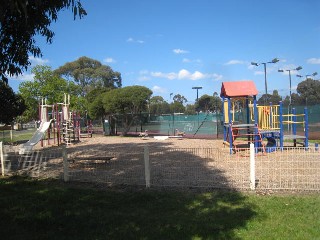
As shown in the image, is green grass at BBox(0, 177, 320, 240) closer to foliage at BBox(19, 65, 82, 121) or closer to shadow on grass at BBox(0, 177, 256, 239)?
shadow on grass at BBox(0, 177, 256, 239)

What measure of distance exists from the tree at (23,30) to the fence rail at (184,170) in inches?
127

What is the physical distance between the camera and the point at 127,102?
2970 cm

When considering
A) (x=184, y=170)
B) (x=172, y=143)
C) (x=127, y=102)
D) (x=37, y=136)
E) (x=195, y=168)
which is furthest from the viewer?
(x=127, y=102)

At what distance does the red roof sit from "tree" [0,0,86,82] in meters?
9.63

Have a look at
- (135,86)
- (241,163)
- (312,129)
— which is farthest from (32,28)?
(135,86)

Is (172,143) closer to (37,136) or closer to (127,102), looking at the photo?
(37,136)

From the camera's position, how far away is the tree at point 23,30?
5246 millimetres

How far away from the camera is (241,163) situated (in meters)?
10.8

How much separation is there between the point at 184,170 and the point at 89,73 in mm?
71527

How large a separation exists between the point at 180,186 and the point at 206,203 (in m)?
1.50

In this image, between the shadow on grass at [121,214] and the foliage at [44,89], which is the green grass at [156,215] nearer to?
the shadow on grass at [121,214]

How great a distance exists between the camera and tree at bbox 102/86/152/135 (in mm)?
29500

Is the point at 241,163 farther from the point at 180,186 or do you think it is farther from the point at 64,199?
the point at 64,199

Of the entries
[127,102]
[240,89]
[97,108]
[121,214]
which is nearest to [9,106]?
[240,89]
